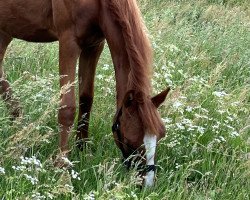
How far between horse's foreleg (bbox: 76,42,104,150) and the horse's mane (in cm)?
59

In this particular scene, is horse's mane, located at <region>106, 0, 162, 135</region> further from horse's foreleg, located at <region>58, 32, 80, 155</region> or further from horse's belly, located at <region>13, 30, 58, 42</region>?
horse's belly, located at <region>13, 30, 58, 42</region>

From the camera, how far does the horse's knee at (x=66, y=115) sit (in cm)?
391

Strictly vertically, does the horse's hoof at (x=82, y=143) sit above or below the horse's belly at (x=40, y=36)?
below

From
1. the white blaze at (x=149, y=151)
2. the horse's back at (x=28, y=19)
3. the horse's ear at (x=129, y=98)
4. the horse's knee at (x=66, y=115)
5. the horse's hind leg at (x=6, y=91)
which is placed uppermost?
the horse's back at (x=28, y=19)

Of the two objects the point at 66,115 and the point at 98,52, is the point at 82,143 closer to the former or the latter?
the point at 66,115

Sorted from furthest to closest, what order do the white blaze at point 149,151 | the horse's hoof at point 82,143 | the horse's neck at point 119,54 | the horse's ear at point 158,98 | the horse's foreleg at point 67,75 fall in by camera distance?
the horse's hoof at point 82,143 < the horse's foreleg at point 67,75 < the horse's neck at point 119,54 < the horse's ear at point 158,98 < the white blaze at point 149,151

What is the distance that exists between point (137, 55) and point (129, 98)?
0.30 metres

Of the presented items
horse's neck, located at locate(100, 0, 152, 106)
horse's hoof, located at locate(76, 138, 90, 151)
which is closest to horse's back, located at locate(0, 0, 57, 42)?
horse's neck, located at locate(100, 0, 152, 106)

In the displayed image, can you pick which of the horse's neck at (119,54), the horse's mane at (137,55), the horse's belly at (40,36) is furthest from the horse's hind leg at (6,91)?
the horse's mane at (137,55)

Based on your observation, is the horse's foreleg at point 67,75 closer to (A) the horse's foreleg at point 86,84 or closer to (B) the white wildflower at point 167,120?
(A) the horse's foreleg at point 86,84

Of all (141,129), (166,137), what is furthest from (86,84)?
(141,129)

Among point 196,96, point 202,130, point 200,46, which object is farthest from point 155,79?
point 200,46

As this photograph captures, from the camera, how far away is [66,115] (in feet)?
12.9

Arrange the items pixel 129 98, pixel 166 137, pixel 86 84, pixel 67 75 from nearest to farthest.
Answer: pixel 129 98
pixel 67 75
pixel 166 137
pixel 86 84
